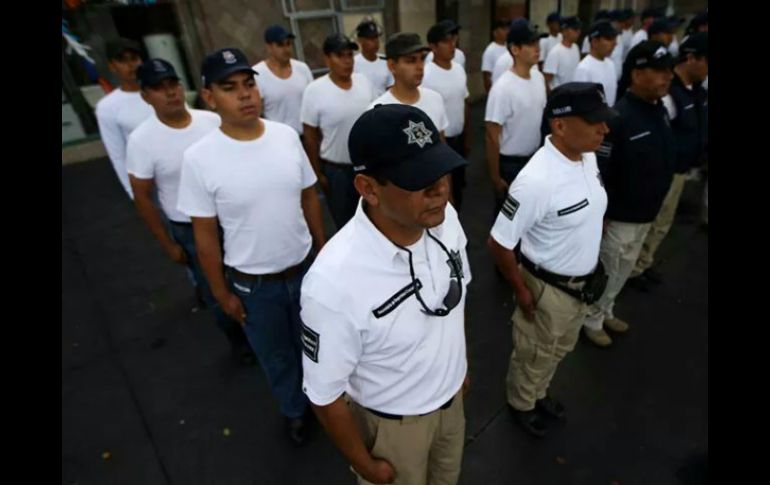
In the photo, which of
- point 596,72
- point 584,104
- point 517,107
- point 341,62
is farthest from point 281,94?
point 596,72

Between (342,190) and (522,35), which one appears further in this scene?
(342,190)

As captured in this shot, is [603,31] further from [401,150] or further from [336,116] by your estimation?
[401,150]

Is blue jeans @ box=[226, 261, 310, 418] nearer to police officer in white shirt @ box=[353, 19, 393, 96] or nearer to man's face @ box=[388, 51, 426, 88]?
man's face @ box=[388, 51, 426, 88]

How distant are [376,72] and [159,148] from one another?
3452 millimetres

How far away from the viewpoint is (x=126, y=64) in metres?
3.81

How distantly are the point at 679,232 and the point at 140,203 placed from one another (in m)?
5.44

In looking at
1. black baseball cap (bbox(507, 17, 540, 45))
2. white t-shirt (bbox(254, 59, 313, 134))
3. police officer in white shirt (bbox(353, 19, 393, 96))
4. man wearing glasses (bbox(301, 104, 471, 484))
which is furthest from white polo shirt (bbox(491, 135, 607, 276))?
police officer in white shirt (bbox(353, 19, 393, 96))

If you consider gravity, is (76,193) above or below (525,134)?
below

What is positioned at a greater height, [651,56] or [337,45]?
[337,45]

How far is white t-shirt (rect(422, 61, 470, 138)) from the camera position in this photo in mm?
4453

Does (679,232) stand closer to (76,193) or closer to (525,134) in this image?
(525,134)

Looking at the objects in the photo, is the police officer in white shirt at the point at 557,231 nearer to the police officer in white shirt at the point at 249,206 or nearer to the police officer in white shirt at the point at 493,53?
the police officer in white shirt at the point at 249,206
